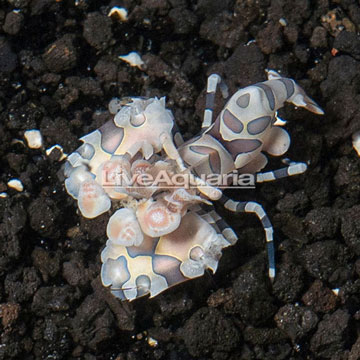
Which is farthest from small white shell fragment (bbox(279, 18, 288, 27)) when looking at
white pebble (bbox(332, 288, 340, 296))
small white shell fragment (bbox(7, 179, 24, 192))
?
small white shell fragment (bbox(7, 179, 24, 192))

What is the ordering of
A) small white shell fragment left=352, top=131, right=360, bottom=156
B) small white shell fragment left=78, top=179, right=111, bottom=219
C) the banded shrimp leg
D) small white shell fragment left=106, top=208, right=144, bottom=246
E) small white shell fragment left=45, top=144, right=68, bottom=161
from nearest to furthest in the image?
small white shell fragment left=106, top=208, right=144, bottom=246 < small white shell fragment left=78, top=179, right=111, bottom=219 < the banded shrimp leg < small white shell fragment left=45, top=144, right=68, bottom=161 < small white shell fragment left=352, top=131, right=360, bottom=156

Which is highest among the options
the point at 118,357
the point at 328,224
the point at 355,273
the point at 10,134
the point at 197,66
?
the point at 197,66

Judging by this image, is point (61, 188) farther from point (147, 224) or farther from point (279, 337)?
point (279, 337)

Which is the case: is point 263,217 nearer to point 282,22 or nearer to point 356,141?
point 356,141

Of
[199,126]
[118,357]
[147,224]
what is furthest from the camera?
[199,126]

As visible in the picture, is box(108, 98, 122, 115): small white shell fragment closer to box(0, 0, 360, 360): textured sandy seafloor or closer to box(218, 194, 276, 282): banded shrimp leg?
box(0, 0, 360, 360): textured sandy seafloor

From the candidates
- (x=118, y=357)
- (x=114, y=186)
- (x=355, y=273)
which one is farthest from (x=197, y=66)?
(x=118, y=357)

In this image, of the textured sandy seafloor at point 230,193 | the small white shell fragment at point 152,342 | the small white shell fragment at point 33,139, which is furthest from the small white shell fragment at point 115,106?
the small white shell fragment at point 152,342
